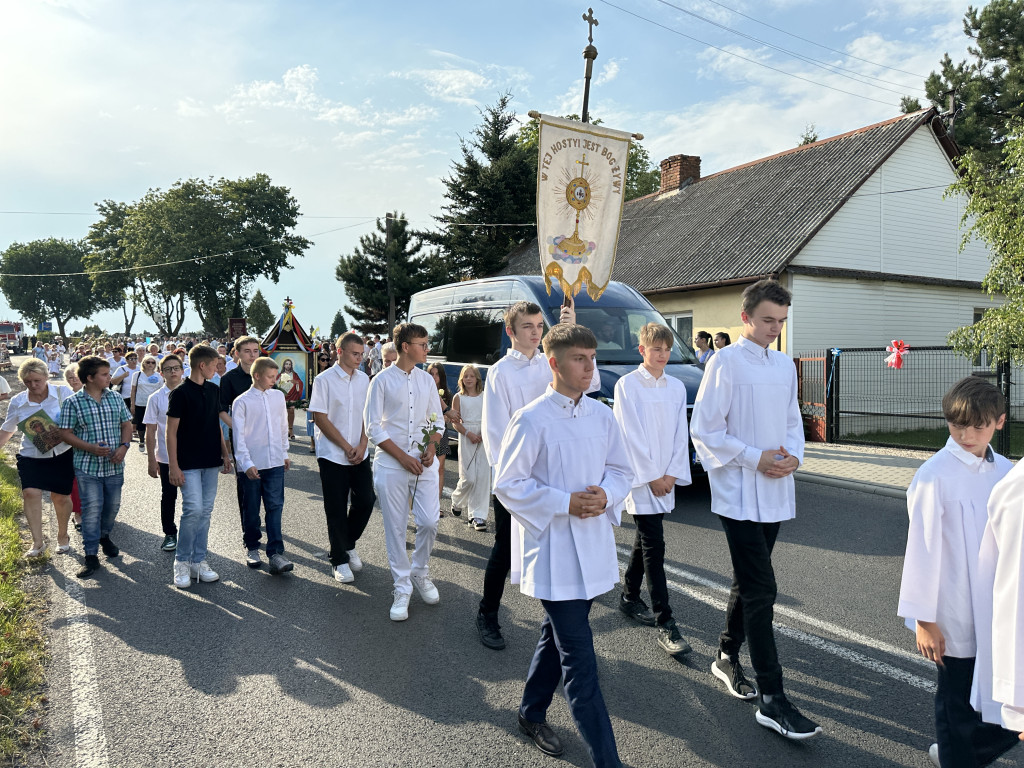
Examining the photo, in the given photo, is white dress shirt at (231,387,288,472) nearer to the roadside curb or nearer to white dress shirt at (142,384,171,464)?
white dress shirt at (142,384,171,464)

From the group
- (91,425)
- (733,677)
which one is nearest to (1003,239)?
(733,677)

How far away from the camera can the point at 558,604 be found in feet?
9.84

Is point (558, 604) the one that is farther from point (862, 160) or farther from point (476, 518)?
point (862, 160)

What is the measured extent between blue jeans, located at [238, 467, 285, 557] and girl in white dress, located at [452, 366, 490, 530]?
2000mm

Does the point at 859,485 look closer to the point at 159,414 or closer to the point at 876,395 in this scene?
the point at 876,395

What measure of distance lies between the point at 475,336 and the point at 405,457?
5993 mm

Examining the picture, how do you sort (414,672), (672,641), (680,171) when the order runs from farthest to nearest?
(680,171), (672,641), (414,672)

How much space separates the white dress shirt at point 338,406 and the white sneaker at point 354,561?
0.77m

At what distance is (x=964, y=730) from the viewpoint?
101 inches

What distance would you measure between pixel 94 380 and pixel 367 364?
1674 cm

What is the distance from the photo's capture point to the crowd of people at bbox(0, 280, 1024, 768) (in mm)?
2553

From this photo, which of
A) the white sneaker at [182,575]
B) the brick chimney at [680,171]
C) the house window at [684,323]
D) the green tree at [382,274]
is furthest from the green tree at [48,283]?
the white sneaker at [182,575]

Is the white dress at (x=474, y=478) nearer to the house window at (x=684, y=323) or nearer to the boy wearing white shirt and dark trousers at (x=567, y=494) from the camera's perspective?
the boy wearing white shirt and dark trousers at (x=567, y=494)

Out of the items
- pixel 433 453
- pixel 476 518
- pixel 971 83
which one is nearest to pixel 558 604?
pixel 433 453
